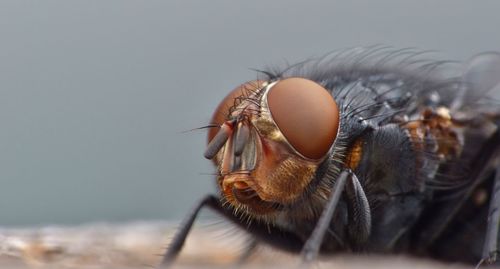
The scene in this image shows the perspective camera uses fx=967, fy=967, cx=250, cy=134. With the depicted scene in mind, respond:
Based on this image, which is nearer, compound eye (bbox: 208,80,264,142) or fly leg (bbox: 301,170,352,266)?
fly leg (bbox: 301,170,352,266)

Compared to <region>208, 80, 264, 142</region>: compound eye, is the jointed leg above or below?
below

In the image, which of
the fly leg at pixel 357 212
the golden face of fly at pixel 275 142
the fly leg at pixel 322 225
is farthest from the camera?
the fly leg at pixel 357 212

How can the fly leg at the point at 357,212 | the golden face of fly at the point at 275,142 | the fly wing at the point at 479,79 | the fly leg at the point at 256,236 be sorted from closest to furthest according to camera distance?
the golden face of fly at the point at 275,142
the fly leg at the point at 357,212
the fly leg at the point at 256,236
the fly wing at the point at 479,79

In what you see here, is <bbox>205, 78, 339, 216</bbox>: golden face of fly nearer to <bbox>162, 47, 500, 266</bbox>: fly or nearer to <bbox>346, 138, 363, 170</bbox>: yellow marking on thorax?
<bbox>162, 47, 500, 266</bbox>: fly

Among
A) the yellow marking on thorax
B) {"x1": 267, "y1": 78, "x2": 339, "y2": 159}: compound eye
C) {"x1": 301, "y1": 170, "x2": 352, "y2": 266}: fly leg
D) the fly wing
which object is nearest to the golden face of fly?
{"x1": 267, "y1": 78, "x2": 339, "y2": 159}: compound eye

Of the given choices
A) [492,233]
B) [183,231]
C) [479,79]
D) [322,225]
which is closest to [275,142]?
[322,225]

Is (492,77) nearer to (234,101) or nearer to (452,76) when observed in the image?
(452,76)

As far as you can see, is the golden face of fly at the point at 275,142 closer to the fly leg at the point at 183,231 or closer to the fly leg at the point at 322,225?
the fly leg at the point at 322,225

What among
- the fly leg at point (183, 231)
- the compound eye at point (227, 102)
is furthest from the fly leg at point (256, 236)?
the compound eye at point (227, 102)
